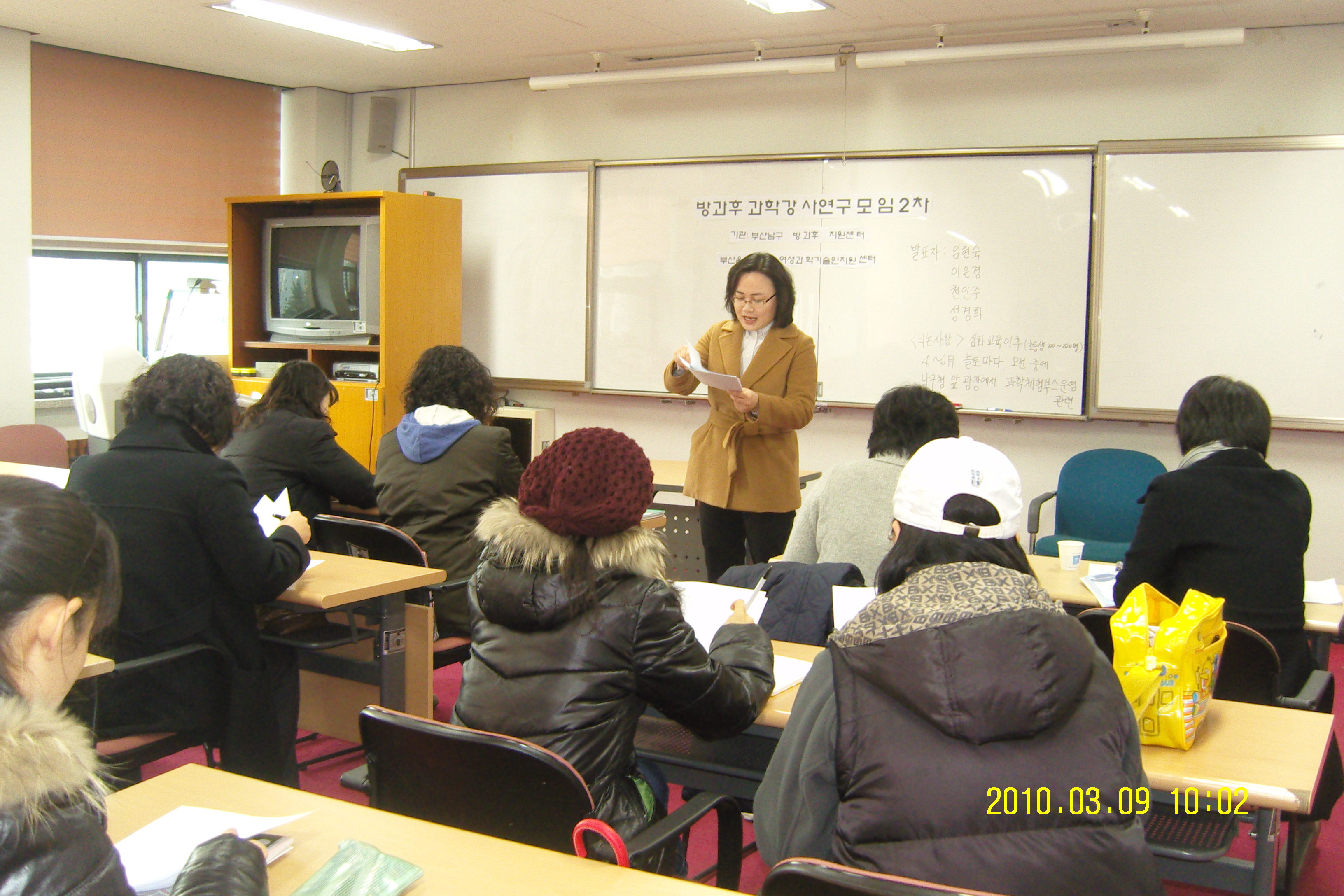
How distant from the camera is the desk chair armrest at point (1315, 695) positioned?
2.46 meters

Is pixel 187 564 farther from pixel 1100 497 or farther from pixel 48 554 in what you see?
pixel 1100 497

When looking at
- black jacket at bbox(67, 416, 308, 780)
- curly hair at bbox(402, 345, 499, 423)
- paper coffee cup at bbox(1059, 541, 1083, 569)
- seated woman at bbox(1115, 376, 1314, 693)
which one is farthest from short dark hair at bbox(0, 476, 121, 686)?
paper coffee cup at bbox(1059, 541, 1083, 569)

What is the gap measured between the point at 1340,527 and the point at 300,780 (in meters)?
4.30

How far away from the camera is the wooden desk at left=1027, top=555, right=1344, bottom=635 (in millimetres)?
2670

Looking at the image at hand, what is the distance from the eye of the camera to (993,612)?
132 centimetres

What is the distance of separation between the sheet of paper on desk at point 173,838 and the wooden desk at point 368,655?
4.04 ft

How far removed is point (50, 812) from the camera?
91 cm

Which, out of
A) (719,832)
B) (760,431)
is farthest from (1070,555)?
(719,832)

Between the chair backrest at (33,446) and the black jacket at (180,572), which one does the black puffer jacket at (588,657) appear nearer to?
the black jacket at (180,572)

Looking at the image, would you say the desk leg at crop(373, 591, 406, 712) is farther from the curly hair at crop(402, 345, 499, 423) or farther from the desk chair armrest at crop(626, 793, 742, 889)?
the desk chair armrest at crop(626, 793, 742, 889)

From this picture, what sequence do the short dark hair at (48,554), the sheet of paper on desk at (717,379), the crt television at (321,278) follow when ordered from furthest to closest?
the crt television at (321,278)
the sheet of paper on desk at (717,379)
the short dark hair at (48,554)

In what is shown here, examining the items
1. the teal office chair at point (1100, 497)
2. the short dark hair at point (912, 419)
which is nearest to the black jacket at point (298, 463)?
the short dark hair at point (912, 419)

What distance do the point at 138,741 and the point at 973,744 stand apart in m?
1.91

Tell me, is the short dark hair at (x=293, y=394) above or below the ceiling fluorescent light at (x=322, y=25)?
below
